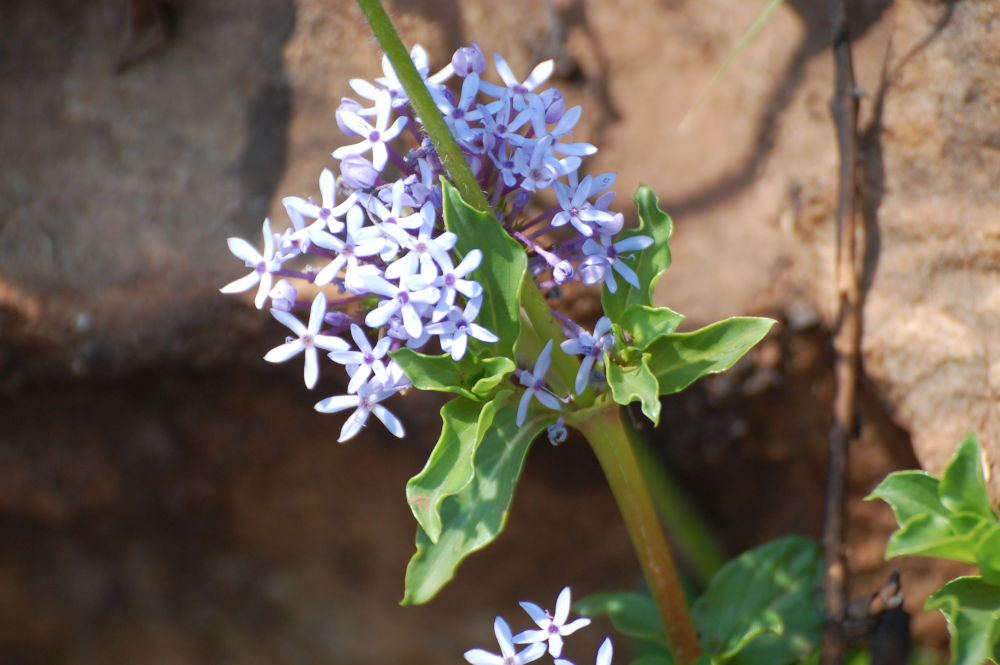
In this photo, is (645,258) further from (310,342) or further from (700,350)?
(310,342)

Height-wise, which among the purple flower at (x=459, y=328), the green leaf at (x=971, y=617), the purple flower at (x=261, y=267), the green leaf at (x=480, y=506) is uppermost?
the purple flower at (x=261, y=267)

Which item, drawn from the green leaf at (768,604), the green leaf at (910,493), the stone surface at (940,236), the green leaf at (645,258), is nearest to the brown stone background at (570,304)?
the stone surface at (940,236)

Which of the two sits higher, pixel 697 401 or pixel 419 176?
pixel 419 176

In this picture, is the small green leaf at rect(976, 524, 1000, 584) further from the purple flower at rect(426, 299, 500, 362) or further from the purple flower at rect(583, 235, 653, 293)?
the purple flower at rect(426, 299, 500, 362)

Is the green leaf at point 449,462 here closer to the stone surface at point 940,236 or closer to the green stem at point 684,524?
the green stem at point 684,524

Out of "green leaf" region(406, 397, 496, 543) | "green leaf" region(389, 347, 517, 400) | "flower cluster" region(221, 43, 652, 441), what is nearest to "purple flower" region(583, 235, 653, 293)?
"flower cluster" region(221, 43, 652, 441)

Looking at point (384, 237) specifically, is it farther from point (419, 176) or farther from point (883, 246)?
point (883, 246)

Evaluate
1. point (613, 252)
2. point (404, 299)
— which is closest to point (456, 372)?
point (404, 299)

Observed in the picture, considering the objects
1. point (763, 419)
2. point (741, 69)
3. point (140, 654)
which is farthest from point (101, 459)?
point (741, 69)
